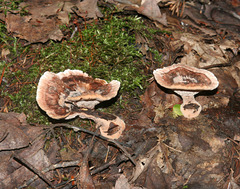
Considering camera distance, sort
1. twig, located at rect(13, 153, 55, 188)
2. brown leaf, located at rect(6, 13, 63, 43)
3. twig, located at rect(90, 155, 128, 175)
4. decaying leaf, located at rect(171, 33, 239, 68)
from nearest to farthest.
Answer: twig, located at rect(13, 153, 55, 188)
twig, located at rect(90, 155, 128, 175)
brown leaf, located at rect(6, 13, 63, 43)
decaying leaf, located at rect(171, 33, 239, 68)

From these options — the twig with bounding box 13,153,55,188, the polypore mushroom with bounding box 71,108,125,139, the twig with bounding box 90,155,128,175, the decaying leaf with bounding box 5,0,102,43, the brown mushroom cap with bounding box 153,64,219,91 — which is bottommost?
the twig with bounding box 13,153,55,188

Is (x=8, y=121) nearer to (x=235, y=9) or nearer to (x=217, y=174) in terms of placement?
(x=217, y=174)

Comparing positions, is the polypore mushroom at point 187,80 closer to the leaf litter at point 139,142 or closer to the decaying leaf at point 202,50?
the leaf litter at point 139,142

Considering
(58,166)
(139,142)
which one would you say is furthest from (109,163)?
(58,166)

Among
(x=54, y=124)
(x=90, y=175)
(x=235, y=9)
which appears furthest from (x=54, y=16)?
(x=235, y=9)

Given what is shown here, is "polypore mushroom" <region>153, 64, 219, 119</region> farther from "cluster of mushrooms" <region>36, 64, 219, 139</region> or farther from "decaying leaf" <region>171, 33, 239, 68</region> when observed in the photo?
"decaying leaf" <region>171, 33, 239, 68</region>

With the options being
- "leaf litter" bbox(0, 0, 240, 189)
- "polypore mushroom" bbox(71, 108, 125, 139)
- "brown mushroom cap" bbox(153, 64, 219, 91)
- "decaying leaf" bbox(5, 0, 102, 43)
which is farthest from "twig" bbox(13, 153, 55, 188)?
"brown mushroom cap" bbox(153, 64, 219, 91)

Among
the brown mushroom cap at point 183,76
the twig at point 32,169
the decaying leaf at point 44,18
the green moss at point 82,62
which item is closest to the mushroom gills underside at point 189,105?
the brown mushroom cap at point 183,76

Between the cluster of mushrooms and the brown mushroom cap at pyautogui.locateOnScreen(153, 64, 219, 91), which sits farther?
the brown mushroom cap at pyautogui.locateOnScreen(153, 64, 219, 91)
